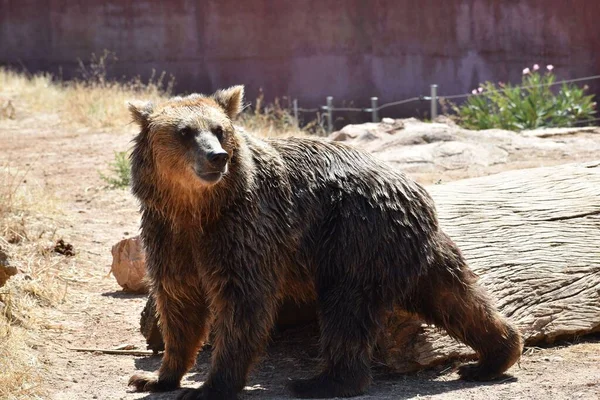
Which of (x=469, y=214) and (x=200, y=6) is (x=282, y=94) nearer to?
(x=200, y=6)

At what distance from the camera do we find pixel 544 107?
14117mm

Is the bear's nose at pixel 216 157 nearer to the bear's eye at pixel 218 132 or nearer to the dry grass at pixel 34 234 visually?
the bear's eye at pixel 218 132

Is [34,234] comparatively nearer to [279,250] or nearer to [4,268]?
[4,268]

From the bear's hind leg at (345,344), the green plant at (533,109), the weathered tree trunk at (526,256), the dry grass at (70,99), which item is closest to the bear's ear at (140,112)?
the bear's hind leg at (345,344)

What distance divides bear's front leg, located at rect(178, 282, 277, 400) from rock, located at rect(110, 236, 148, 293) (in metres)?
2.23

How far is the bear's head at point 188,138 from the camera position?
15.8ft

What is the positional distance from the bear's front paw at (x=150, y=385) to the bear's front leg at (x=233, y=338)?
0.38 metres

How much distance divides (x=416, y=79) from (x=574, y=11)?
3.27 meters

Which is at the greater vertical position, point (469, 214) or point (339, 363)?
point (469, 214)

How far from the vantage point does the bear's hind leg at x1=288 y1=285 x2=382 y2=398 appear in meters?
5.27

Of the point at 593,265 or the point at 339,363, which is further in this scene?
the point at 593,265

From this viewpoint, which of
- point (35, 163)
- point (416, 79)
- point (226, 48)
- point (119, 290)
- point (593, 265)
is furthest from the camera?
point (226, 48)

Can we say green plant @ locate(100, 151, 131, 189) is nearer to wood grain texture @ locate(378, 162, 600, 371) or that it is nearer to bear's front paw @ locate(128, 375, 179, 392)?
wood grain texture @ locate(378, 162, 600, 371)

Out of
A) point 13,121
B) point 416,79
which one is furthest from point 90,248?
point 416,79
